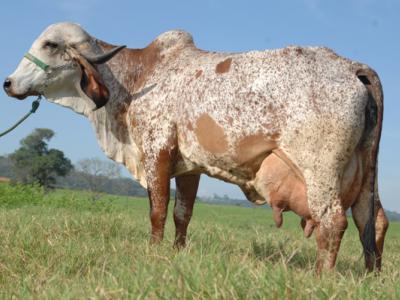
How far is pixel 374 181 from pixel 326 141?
2.42 feet

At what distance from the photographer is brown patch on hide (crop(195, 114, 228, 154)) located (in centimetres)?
496

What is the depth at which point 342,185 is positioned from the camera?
15.6 ft

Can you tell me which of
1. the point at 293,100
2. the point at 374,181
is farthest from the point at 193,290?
the point at 374,181

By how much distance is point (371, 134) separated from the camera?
15.9 feet

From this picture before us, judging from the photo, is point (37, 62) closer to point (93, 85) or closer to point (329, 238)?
point (93, 85)

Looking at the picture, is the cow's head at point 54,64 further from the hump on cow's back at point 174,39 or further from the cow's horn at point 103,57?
the hump on cow's back at point 174,39

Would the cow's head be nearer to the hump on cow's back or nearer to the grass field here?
the hump on cow's back

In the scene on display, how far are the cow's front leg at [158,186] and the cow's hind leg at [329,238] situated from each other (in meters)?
1.48

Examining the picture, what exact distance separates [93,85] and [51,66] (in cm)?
56

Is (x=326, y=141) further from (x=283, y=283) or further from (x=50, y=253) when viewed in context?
(x=50, y=253)

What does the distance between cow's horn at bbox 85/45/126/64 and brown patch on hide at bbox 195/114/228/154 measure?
1.26 metres

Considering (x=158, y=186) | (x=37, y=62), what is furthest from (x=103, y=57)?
(x=158, y=186)

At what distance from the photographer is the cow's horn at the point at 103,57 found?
226 inches

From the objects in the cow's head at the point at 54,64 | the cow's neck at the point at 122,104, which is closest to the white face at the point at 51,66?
the cow's head at the point at 54,64
